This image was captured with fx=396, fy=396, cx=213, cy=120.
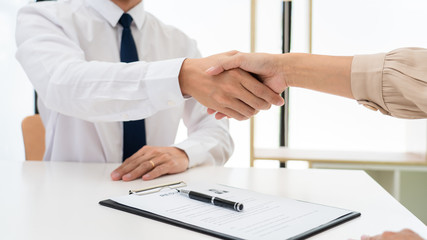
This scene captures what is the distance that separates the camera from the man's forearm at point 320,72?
36.3 inches

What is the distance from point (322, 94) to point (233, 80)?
6.53ft

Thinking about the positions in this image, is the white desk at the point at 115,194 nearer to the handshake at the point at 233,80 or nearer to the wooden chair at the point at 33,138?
the handshake at the point at 233,80

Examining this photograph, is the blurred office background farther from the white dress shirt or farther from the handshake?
the handshake

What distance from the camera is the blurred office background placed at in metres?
2.78

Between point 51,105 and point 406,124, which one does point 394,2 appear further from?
point 51,105

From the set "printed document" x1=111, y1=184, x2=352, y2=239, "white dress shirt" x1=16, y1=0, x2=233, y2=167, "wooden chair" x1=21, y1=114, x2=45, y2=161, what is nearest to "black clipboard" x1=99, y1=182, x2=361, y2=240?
"printed document" x1=111, y1=184, x2=352, y2=239

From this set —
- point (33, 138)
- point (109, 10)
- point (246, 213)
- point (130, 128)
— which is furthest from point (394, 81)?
point (33, 138)

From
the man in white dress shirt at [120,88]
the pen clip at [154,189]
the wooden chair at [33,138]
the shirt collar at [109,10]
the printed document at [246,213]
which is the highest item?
the shirt collar at [109,10]

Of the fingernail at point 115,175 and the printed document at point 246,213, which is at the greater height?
the printed document at point 246,213

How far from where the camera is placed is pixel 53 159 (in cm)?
150

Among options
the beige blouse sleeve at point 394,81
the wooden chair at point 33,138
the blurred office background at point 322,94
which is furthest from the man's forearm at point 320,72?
the blurred office background at point 322,94

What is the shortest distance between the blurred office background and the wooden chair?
4.32 ft

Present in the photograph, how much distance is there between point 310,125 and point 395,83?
2.26m

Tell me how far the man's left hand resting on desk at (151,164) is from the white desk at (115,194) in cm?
3
